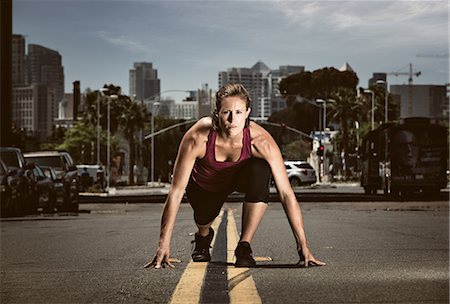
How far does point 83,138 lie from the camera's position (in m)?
117

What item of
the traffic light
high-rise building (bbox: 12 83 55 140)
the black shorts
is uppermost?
high-rise building (bbox: 12 83 55 140)

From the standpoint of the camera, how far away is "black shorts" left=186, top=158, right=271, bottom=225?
14.6ft

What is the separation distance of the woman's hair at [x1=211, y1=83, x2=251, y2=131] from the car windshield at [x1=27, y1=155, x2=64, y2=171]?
65.9 ft

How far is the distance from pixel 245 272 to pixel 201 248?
0.87 feet

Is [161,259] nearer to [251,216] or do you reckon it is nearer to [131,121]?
[251,216]

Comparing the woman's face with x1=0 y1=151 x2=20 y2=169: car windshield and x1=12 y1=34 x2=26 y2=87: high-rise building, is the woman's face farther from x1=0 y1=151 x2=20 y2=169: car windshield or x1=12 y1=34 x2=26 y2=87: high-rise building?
x1=0 y1=151 x2=20 y2=169: car windshield

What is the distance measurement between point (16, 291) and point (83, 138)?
110996mm

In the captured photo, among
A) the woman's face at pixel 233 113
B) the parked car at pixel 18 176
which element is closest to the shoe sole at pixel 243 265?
the woman's face at pixel 233 113

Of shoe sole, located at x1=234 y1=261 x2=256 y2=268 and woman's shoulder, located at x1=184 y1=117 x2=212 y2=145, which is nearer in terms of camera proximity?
woman's shoulder, located at x1=184 y1=117 x2=212 y2=145

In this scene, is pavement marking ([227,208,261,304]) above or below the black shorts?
below

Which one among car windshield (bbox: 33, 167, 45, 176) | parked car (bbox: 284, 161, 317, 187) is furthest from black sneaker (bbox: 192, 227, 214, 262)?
car windshield (bbox: 33, 167, 45, 176)

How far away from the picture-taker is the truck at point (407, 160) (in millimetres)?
9219

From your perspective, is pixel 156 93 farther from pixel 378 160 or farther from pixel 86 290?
pixel 378 160

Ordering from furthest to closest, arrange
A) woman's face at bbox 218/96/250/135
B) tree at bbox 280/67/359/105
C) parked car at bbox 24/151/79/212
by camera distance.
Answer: parked car at bbox 24/151/79/212 < tree at bbox 280/67/359/105 < woman's face at bbox 218/96/250/135
